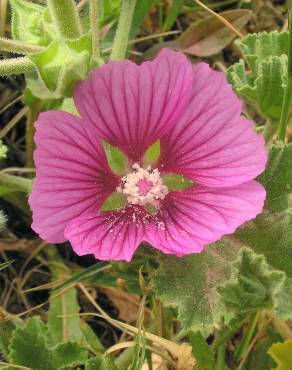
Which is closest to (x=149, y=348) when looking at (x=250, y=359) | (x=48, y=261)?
(x=250, y=359)

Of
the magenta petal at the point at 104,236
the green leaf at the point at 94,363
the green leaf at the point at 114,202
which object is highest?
the magenta petal at the point at 104,236

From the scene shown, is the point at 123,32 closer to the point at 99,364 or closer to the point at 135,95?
the point at 135,95

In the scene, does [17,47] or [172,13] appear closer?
[17,47]

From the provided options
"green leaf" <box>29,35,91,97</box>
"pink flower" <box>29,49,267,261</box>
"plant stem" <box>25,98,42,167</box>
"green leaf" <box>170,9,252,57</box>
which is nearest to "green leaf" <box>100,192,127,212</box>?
"pink flower" <box>29,49,267,261</box>

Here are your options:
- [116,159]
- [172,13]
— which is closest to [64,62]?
[116,159]

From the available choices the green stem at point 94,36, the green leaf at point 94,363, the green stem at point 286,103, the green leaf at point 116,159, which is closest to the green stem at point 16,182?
the green leaf at point 116,159

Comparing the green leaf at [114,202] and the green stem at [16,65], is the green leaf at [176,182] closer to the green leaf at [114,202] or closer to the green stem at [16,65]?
the green leaf at [114,202]
